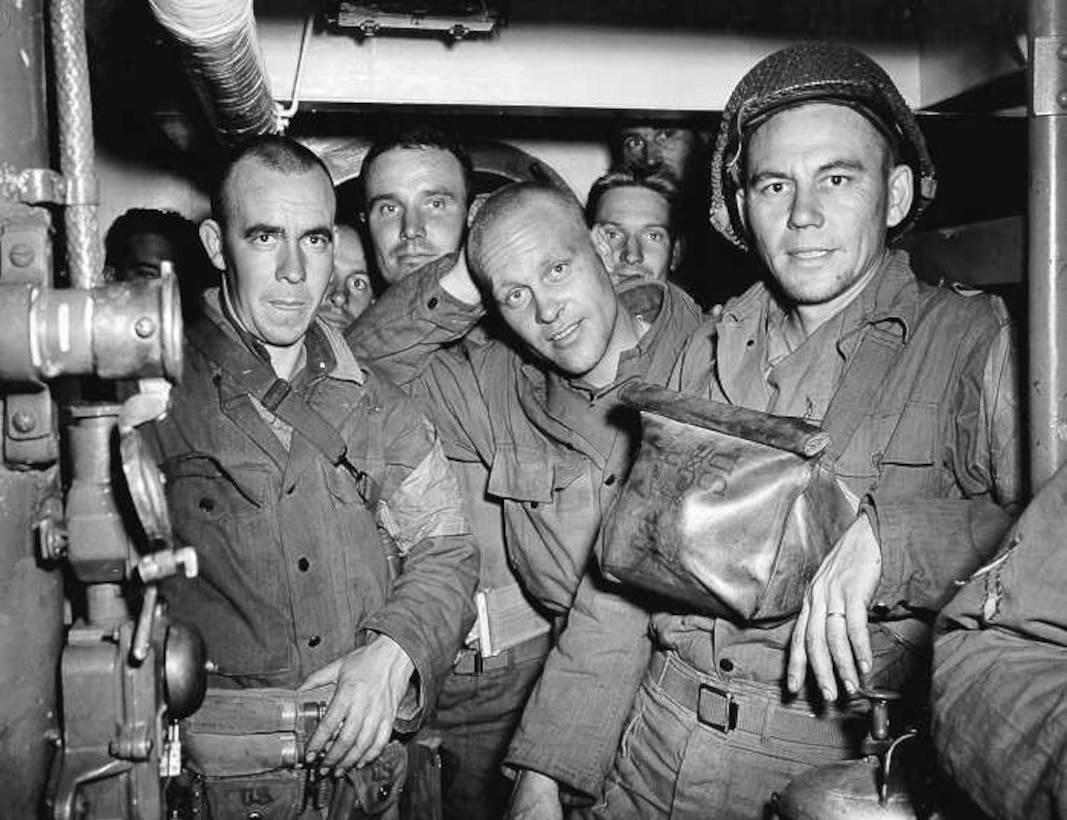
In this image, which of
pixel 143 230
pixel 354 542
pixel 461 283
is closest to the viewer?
pixel 354 542

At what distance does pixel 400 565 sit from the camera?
2.76m

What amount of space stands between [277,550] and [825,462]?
1.50 m

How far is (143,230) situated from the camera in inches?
174

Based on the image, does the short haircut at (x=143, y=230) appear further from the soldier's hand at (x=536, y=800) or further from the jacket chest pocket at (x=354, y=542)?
the soldier's hand at (x=536, y=800)

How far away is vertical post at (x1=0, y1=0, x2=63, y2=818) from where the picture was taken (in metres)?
1.27

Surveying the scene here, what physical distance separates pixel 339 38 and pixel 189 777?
9.00 ft

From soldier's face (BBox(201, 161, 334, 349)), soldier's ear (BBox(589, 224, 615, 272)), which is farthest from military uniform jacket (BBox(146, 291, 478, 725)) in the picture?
soldier's ear (BBox(589, 224, 615, 272))

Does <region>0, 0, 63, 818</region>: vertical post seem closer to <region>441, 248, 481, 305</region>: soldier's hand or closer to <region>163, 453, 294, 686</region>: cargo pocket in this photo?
<region>163, 453, 294, 686</region>: cargo pocket

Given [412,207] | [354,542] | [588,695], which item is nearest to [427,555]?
[354,542]

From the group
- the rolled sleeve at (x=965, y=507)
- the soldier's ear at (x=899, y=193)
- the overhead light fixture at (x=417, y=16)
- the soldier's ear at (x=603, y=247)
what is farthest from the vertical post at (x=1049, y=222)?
the soldier's ear at (x=603, y=247)

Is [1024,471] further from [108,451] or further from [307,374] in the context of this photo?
[307,374]

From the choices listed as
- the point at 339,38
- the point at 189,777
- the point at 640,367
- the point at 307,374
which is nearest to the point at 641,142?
the point at 339,38

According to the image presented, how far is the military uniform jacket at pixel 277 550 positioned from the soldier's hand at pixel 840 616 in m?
1.13

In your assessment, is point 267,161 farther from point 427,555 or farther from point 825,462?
point 825,462
